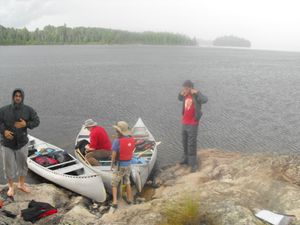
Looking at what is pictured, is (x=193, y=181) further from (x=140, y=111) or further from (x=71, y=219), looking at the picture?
(x=140, y=111)

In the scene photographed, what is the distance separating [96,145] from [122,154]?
107 inches

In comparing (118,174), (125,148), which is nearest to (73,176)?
(118,174)

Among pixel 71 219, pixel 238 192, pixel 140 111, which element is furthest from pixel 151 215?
pixel 140 111

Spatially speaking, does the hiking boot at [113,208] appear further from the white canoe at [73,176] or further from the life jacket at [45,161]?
the life jacket at [45,161]

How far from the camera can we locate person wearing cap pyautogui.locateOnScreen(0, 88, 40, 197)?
26.8 feet

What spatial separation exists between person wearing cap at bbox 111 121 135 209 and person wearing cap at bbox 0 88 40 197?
6.60 feet

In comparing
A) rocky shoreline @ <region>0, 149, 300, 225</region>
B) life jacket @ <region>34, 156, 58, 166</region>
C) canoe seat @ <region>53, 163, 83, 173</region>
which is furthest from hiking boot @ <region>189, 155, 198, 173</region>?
life jacket @ <region>34, 156, 58, 166</region>

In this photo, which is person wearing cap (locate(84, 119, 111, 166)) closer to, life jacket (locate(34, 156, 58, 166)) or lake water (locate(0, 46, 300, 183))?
life jacket (locate(34, 156, 58, 166))

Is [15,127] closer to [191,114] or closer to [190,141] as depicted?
[191,114]

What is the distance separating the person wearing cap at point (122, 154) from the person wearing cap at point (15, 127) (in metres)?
2.01

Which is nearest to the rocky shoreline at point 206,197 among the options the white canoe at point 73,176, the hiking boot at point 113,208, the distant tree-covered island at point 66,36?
the hiking boot at point 113,208

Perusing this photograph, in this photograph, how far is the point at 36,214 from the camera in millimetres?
7332

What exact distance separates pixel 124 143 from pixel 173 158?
607 centimetres

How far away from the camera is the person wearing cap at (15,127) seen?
26.8 ft
